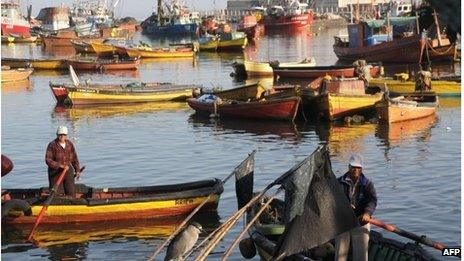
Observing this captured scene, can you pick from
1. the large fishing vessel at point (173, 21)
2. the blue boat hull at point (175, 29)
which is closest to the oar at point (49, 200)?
the large fishing vessel at point (173, 21)

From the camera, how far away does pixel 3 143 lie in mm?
29812

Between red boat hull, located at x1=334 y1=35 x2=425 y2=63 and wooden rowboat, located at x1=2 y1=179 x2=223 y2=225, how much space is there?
41160 mm

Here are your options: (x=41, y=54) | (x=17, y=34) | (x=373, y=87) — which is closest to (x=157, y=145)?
(x=373, y=87)

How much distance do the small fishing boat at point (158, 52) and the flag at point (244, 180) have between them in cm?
5615

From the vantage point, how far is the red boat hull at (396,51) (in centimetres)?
5703

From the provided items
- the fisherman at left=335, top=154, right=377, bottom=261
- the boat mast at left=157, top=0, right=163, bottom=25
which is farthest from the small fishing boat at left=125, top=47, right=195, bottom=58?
the fisherman at left=335, top=154, right=377, bottom=261

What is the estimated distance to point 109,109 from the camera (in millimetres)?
38875

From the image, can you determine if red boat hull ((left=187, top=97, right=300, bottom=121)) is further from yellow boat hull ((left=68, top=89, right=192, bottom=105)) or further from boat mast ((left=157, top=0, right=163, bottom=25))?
boat mast ((left=157, top=0, right=163, bottom=25))

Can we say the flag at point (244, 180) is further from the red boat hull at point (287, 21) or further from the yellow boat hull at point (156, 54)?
the red boat hull at point (287, 21)

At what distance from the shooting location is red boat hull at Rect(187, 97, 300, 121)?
105 feet

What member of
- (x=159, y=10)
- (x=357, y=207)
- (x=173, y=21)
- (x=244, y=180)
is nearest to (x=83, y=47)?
(x=173, y=21)

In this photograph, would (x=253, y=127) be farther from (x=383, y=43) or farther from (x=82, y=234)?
(x=383, y=43)

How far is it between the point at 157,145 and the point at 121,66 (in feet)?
106

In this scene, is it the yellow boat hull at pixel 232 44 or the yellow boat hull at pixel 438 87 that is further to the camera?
the yellow boat hull at pixel 232 44
